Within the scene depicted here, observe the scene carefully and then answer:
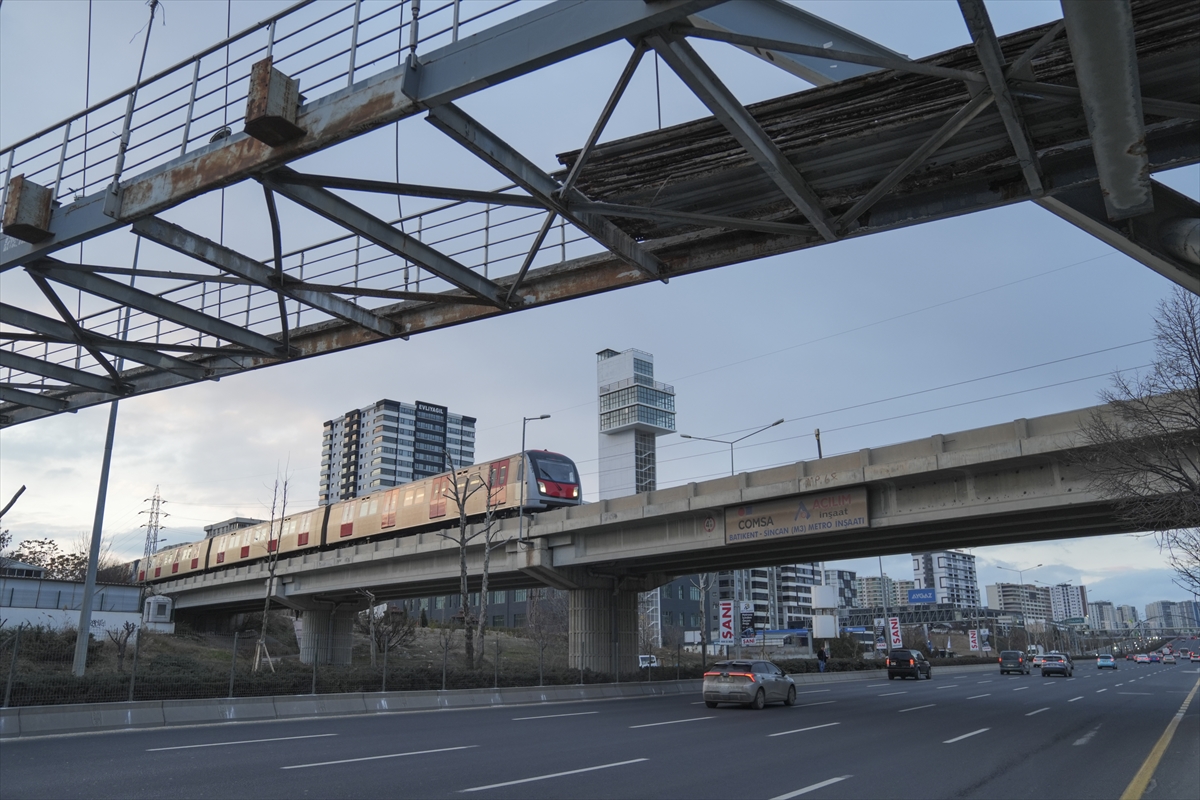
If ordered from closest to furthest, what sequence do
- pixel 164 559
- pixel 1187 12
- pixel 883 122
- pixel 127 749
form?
1. pixel 1187 12
2. pixel 883 122
3. pixel 127 749
4. pixel 164 559

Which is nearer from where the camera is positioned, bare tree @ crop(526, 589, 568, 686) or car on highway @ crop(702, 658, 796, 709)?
car on highway @ crop(702, 658, 796, 709)

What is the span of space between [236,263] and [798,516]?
1958 centimetres

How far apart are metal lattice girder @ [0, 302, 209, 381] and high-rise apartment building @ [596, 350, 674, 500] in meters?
116

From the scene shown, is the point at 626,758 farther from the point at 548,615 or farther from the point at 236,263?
the point at 548,615

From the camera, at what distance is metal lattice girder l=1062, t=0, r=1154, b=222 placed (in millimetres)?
5102

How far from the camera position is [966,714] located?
21062mm

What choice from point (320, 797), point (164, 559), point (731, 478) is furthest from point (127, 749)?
point (164, 559)

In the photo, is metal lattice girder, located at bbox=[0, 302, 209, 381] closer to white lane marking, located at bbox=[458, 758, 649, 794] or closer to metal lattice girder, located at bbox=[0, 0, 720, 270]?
metal lattice girder, located at bbox=[0, 0, 720, 270]

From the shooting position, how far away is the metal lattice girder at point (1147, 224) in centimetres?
791

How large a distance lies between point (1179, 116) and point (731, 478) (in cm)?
2110

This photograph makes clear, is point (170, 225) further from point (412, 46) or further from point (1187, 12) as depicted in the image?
point (1187, 12)

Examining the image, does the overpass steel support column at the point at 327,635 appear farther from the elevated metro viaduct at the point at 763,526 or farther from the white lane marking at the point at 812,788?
the white lane marking at the point at 812,788

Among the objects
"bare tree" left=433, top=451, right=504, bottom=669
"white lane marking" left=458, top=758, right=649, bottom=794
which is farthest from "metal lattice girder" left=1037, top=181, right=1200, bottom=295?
"bare tree" left=433, top=451, right=504, bottom=669

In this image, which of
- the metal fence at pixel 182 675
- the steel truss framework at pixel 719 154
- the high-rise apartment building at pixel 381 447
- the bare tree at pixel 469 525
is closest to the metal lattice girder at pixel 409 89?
the steel truss framework at pixel 719 154
